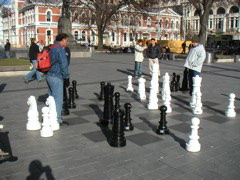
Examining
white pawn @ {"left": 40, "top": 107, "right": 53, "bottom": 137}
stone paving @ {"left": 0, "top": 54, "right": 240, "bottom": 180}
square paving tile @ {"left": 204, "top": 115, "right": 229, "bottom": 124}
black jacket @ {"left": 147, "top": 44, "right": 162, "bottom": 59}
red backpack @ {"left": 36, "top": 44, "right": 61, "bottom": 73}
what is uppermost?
black jacket @ {"left": 147, "top": 44, "right": 162, "bottom": 59}

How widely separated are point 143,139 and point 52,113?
6.34 ft

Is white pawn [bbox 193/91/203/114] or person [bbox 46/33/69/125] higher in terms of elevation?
person [bbox 46/33/69/125]

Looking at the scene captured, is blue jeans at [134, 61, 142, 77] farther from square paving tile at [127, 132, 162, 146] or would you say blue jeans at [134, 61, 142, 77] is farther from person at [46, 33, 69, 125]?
square paving tile at [127, 132, 162, 146]

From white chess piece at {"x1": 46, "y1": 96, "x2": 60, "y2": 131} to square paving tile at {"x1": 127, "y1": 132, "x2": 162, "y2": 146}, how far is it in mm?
1586

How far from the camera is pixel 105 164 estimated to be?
14.2ft

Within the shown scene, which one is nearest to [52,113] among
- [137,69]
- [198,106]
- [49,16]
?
[198,106]

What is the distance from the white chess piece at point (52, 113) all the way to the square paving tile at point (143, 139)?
5.20ft

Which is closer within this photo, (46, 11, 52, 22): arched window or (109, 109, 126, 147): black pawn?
(109, 109, 126, 147): black pawn

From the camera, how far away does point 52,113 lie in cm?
579

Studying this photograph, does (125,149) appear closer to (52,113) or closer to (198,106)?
(52,113)

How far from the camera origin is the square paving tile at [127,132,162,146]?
534 centimetres

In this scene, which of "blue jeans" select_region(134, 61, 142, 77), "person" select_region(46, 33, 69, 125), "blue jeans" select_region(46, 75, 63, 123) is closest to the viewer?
"person" select_region(46, 33, 69, 125)

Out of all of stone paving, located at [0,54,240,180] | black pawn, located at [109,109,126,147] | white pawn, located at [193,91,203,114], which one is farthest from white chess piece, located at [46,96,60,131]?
white pawn, located at [193,91,203,114]

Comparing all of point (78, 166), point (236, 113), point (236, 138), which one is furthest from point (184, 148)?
point (236, 113)
